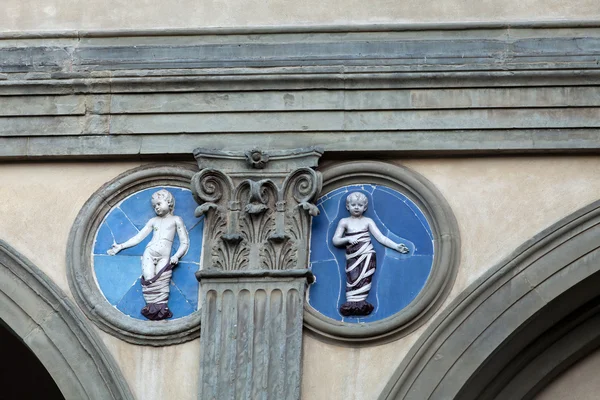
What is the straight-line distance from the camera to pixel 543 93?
33.6 feet

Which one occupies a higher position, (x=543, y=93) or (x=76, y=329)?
(x=543, y=93)

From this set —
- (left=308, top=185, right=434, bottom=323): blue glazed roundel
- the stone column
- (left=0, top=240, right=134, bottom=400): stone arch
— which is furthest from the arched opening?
(left=308, top=185, right=434, bottom=323): blue glazed roundel

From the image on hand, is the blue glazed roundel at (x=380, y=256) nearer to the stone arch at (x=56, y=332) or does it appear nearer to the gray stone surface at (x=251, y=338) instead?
the gray stone surface at (x=251, y=338)

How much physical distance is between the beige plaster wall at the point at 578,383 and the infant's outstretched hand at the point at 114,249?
2.76 meters

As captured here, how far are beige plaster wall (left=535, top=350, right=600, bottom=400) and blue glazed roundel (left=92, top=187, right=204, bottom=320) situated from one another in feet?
7.48

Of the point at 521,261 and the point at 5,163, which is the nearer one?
the point at 521,261

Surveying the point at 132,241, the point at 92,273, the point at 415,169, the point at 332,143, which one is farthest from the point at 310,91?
the point at 92,273

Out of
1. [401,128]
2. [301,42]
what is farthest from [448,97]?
[301,42]

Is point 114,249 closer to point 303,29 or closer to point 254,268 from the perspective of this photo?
point 254,268

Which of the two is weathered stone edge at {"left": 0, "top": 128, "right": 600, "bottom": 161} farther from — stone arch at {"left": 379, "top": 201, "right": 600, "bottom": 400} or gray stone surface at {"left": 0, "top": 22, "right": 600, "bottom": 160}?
stone arch at {"left": 379, "top": 201, "right": 600, "bottom": 400}

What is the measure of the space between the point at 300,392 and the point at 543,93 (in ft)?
7.78

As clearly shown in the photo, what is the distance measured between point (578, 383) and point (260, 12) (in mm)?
3100

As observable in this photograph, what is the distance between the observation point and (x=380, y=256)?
10.1m

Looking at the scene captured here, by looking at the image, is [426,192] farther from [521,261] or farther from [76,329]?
[76,329]
